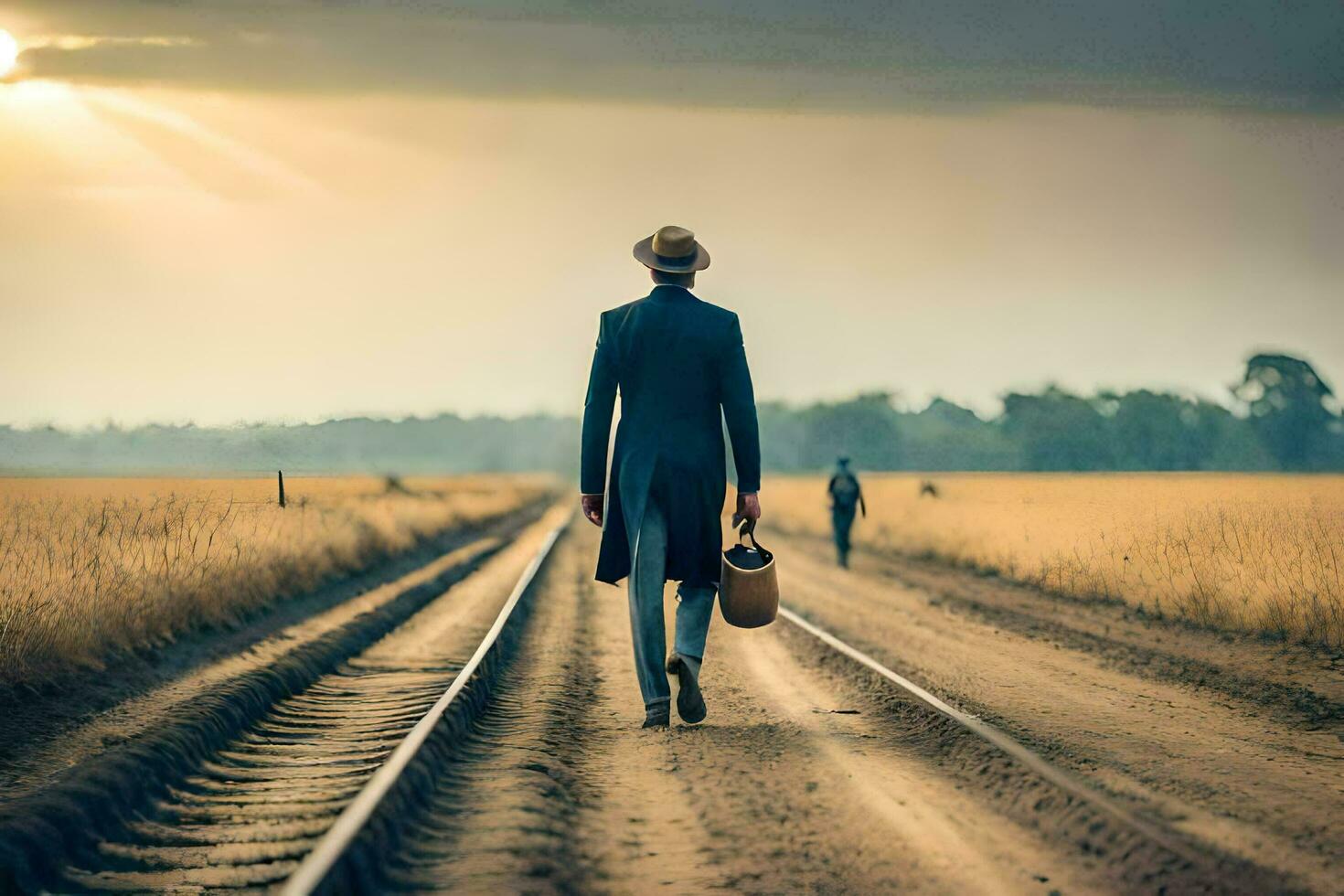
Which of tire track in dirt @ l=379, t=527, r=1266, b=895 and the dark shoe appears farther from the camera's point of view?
the dark shoe

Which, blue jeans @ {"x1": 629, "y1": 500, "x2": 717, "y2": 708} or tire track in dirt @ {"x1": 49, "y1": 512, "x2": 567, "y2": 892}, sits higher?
blue jeans @ {"x1": 629, "y1": 500, "x2": 717, "y2": 708}

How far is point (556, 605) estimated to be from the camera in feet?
50.7

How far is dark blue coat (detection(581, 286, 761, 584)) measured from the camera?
23.2 ft

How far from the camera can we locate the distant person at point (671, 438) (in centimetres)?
707

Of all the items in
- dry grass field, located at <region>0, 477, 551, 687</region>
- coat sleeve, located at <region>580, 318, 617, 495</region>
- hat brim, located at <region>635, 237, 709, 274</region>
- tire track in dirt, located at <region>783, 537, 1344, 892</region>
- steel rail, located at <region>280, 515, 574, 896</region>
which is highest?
hat brim, located at <region>635, 237, 709, 274</region>

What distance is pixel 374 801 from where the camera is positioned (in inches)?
202

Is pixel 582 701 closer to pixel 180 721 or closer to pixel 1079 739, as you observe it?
pixel 180 721

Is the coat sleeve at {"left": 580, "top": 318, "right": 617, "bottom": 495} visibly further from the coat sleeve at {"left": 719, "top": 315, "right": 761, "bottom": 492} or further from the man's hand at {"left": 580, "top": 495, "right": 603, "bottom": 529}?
the coat sleeve at {"left": 719, "top": 315, "right": 761, "bottom": 492}

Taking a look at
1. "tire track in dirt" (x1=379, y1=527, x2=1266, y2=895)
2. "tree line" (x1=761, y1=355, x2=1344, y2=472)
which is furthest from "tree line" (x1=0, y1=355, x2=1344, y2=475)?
"tire track in dirt" (x1=379, y1=527, x2=1266, y2=895)

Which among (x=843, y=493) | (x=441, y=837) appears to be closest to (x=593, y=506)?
(x=441, y=837)

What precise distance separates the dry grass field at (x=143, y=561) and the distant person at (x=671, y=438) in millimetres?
4372

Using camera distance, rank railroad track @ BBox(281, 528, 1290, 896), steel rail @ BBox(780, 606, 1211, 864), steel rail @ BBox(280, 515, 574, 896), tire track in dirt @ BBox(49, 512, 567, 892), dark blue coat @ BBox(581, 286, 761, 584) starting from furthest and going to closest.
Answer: dark blue coat @ BBox(581, 286, 761, 584) < tire track in dirt @ BBox(49, 512, 567, 892) < steel rail @ BBox(780, 606, 1211, 864) < railroad track @ BBox(281, 528, 1290, 896) < steel rail @ BBox(280, 515, 574, 896)

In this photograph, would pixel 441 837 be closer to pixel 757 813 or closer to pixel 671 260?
pixel 757 813

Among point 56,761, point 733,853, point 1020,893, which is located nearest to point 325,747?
point 56,761
